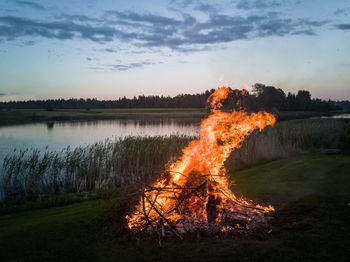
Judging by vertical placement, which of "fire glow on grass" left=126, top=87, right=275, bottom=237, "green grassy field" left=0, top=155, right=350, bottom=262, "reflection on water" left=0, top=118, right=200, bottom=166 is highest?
"fire glow on grass" left=126, top=87, right=275, bottom=237

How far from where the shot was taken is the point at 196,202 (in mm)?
7594

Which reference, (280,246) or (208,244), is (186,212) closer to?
(208,244)

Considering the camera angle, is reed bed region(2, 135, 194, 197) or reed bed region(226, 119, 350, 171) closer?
reed bed region(2, 135, 194, 197)

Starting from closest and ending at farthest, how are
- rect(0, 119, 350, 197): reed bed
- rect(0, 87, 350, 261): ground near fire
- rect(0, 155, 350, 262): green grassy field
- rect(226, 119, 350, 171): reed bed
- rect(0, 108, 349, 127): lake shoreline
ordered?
rect(0, 155, 350, 262): green grassy field
rect(0, 87, 350, 261): ground near fire
rect(0, 119, 350, 197): reed bed
rect(226, 119, 350, 171): reed bed
rect(0, 108, 349, 127): lake shoreline

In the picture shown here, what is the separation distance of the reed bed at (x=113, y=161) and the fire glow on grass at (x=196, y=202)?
7.94 meters

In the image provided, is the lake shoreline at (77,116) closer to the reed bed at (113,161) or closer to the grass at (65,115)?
the grass at (65,115)

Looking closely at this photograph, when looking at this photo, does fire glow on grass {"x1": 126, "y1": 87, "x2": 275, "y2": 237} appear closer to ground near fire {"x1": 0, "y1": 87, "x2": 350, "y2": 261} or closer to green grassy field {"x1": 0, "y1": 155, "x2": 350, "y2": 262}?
ground near fire {"x1": 0, "y1": 87, "x2": 350, "y2": 261}

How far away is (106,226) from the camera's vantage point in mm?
7320

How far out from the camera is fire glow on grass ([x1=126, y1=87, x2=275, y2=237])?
699cm

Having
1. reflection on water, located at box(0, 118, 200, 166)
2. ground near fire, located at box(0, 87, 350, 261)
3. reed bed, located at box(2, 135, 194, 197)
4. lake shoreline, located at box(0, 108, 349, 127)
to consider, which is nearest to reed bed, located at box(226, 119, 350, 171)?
reed bed, located at box(2, 135, 194, 197)

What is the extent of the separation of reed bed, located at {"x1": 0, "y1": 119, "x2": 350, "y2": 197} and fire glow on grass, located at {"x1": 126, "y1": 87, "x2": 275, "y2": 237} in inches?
313

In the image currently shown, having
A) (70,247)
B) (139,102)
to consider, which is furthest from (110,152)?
(139,102)

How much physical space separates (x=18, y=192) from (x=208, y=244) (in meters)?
13.3

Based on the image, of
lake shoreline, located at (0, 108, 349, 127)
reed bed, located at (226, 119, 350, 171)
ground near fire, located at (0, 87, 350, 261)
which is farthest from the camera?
lake shoreline, located at (0, 108, 349, 127)
